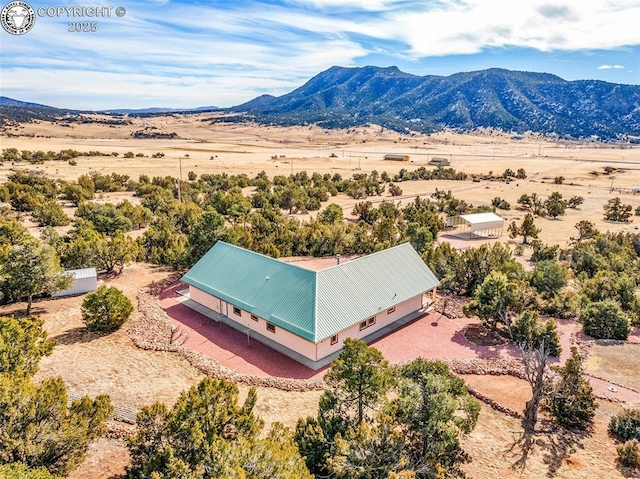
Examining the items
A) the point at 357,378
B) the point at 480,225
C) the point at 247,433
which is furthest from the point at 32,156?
the point at 357,378

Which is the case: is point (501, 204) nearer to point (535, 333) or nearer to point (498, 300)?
point (498, 300)

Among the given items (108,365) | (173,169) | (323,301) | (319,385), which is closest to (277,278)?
(323,301)

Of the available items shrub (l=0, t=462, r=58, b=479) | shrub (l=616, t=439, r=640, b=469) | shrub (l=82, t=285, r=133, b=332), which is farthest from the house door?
shrub (l=616, t=439, r=640, b=469)

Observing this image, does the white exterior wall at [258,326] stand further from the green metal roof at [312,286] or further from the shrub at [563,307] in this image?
the shrub at [563,307]

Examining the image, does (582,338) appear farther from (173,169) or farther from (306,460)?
(173,169)

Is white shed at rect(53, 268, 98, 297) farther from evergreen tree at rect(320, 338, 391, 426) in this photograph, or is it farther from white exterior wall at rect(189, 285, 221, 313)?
evergreen tree at rect(320, 338, 391, 426)

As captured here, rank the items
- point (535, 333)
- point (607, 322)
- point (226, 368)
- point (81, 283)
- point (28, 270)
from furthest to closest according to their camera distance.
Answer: point (81, 283)
point (607, 322)
point (28, 270)
point (535, 333)
point (226, 368)

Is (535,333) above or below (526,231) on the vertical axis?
above
